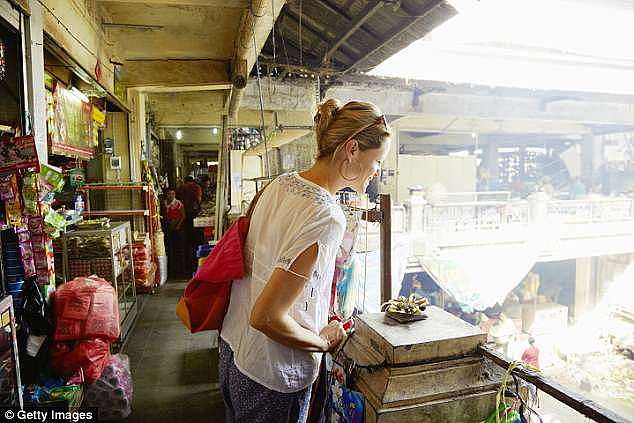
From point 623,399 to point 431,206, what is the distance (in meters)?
4.88

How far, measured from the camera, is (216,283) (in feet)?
4.48

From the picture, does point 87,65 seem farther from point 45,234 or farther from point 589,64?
point 589,64

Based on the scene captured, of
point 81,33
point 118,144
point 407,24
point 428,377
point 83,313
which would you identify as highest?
point 81,33

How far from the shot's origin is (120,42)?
544 centimetres

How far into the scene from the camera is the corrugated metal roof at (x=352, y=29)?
3.42m

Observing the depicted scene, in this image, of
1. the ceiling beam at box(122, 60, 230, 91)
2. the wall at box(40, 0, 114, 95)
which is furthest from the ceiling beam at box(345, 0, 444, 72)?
the wall at box(40, 0, 114, 95)

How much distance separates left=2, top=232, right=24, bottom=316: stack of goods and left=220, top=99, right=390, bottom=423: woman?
1.82 meters

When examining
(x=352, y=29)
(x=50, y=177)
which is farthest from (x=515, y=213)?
(x=50, y=177)

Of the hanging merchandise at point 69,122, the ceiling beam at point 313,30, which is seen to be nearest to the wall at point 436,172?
the ceiling beam at point 313,30

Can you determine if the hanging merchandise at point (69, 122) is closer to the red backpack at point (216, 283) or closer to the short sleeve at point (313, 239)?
the red backpack at point (216, 283)

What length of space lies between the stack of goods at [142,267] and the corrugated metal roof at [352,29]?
3.31 meters

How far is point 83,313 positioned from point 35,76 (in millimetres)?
1563

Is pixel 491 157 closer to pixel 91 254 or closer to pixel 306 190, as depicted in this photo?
pixel 91 254

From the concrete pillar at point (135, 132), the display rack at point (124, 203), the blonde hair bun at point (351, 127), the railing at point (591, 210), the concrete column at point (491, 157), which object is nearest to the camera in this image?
the blonde hair bun at point (351, 127)
